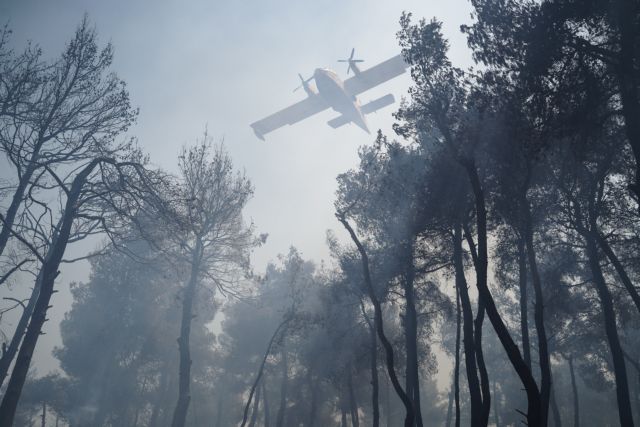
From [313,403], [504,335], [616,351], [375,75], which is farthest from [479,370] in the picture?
[375,75]

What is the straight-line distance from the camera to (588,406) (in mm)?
35844

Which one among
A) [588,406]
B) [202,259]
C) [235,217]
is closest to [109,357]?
[202,259]

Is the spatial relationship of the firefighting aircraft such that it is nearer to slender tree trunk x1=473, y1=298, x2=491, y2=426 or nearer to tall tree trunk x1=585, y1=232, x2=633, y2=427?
tall tree trunk x1=585, y1=232, x2=633, y2=427

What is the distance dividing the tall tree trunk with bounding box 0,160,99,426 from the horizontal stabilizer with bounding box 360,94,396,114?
40.4 m

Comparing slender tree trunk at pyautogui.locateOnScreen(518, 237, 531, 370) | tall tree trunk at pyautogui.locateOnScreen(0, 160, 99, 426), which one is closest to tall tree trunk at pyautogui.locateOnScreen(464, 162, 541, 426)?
slender tree trunk at pyautogui.locateOnScreen(518, 237, 531, 370)

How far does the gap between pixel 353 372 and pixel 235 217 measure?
11778 millimetres

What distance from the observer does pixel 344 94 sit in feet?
140

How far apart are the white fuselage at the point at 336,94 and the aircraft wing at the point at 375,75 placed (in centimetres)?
141

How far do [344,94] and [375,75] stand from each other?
464cm

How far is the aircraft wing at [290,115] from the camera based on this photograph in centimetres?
4622

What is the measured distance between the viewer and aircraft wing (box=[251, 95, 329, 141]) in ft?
152

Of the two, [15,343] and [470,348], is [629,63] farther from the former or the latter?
[15,343]

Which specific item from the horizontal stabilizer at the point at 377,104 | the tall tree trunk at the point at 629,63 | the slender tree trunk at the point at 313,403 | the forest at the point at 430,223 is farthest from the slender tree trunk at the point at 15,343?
the horizontal stabilizer at the point at 377,104

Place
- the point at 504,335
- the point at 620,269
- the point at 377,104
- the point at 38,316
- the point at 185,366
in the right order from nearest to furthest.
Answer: the point at 504,335 → the point at 38,316 → the point at 620,269 → the point at 185,366 → the point at 377,104
